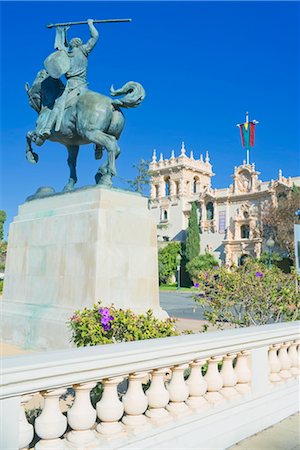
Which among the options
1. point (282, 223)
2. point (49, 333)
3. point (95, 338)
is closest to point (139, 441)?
point (95, 338)

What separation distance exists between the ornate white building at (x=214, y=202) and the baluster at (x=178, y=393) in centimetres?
4827

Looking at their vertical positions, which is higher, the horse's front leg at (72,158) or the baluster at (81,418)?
the horse's front leg at (72,158)

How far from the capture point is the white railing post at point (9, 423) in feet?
7.27

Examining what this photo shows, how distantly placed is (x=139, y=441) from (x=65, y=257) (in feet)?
19.0

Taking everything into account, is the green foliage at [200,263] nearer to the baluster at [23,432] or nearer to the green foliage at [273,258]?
the green foliage at [273,258]

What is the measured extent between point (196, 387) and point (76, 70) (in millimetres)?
7738

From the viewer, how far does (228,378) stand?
12.2 ft

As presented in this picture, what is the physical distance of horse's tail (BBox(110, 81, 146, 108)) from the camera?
8.69m

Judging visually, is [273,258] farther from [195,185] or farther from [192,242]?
[195,185]

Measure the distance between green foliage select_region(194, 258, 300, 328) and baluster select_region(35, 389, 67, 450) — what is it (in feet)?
12.9

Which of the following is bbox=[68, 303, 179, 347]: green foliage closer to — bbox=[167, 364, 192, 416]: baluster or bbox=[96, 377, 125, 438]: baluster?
bbox=[167, 364, 192, 416]: baluster

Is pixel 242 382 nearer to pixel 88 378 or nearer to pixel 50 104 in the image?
pixel 88 378

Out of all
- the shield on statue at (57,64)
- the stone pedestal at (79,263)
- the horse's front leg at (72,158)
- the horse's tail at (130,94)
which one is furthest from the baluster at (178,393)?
the horse's front leg at (72,158)

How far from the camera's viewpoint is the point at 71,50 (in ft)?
30.6
